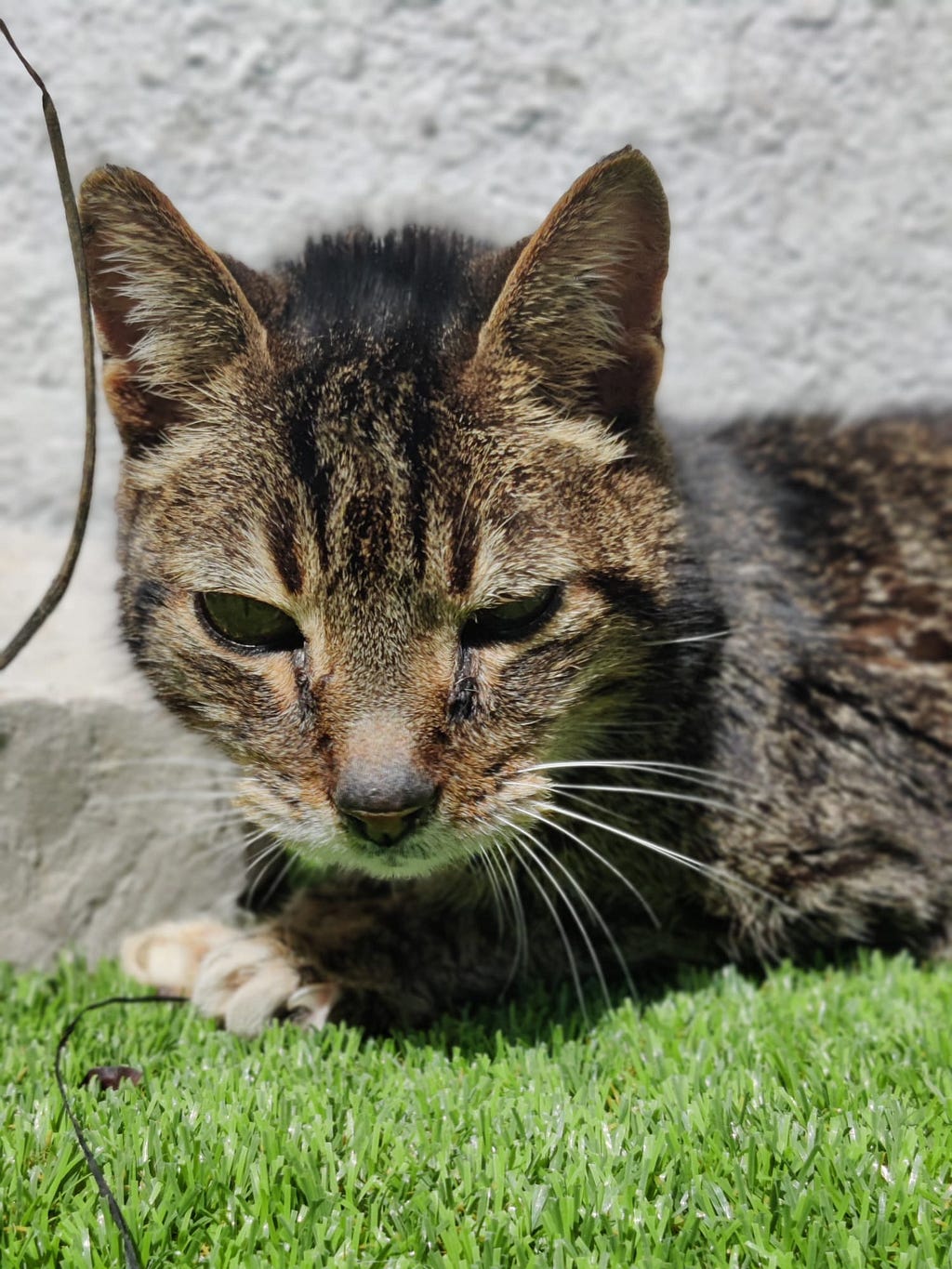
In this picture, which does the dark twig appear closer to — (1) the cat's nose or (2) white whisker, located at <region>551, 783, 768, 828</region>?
(1) the cat's nose

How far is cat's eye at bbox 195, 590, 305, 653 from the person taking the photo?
2.18 metres

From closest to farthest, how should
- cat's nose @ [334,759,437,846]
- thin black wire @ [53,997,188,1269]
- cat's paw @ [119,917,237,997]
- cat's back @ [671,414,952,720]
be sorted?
thin black wire @ [53,997,188,1269] < cat's nose @ [334,759,437,846] < cat's paw @ [119,917,237,997] < cat's back @ [671,414,952,720]

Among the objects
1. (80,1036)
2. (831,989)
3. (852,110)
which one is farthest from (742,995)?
(852,110)

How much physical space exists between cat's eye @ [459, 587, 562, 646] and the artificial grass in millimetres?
754

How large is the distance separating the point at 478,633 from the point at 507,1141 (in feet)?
2.72

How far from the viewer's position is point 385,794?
1.94m

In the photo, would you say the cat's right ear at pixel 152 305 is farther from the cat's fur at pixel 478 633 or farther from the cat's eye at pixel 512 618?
the cat's eye at pixel 512 618

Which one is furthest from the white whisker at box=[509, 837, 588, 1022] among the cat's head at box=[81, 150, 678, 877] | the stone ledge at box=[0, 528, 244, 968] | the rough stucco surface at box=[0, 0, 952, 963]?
the rough stucco surface at box=[0, 0, 952, 963]

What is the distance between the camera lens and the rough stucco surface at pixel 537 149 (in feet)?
14.2

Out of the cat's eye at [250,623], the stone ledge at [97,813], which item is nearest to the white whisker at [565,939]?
the cat's eye at [250,623]

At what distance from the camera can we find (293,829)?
6.94ft

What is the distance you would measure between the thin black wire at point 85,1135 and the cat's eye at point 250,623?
776mm

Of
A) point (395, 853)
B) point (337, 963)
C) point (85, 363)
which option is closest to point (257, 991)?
point (337, 963)

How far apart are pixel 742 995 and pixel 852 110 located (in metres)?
3.49
